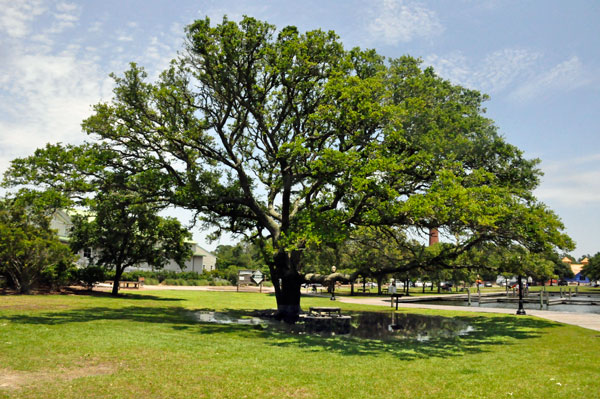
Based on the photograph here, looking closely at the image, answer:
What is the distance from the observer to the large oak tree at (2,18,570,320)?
57.2ft

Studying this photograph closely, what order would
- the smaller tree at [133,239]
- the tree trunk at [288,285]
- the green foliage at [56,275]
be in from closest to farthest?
the tree trunk at [288,285], the green foliage at [56,275], the smaller tree at [133,239]

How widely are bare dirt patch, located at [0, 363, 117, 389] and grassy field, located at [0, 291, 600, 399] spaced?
2 cm

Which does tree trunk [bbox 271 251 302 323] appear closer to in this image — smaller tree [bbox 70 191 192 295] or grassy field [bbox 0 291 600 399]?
grassy field [bbox 0 291 600 399]

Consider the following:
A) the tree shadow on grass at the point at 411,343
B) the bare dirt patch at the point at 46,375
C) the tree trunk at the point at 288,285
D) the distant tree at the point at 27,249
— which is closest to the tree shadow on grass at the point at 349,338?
the tree shadow on grass at the point at 411,343

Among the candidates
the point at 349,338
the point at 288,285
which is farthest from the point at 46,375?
the point at 288,285

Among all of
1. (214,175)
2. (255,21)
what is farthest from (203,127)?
(255,21)

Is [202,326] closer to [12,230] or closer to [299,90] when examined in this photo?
[299,90]

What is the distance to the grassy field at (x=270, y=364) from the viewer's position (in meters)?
8.14

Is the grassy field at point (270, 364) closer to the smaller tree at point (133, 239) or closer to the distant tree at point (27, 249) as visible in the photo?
the distant tree at point (27, 249)

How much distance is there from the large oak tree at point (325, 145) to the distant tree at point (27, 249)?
1218 cm

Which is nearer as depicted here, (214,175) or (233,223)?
(214,175)

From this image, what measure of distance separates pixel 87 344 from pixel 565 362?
43.2ft

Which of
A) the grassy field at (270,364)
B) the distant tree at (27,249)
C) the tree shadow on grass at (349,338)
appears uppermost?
the distant tree at (27,249)

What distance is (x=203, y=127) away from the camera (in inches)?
848
